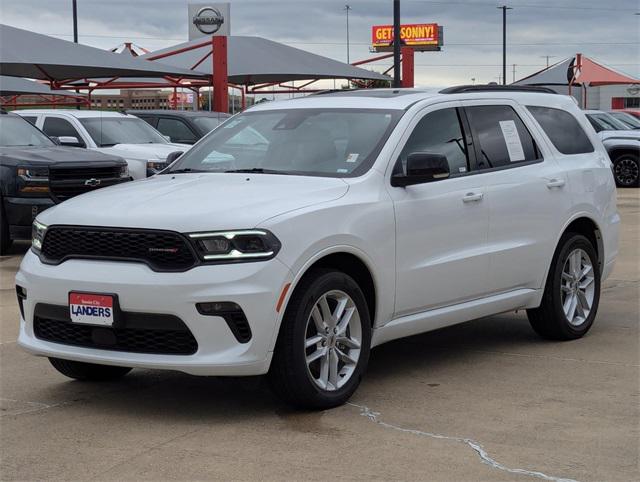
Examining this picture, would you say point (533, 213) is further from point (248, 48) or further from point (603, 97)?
point (603, 97)

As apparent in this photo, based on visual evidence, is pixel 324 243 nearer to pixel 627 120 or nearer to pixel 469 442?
pixel 469 442

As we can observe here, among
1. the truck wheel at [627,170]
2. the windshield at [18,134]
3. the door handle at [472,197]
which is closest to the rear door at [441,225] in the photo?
the door handle at [472,197]

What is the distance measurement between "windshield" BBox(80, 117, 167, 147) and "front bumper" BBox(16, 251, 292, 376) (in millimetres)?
11663

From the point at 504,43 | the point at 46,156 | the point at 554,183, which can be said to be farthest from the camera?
the point at 504,43

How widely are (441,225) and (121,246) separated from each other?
195 cm

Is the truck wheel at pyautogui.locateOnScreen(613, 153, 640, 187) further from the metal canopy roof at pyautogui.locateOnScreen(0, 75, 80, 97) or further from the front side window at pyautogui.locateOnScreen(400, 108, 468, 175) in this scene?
the front side window at pyautogui.locateOnScreen(400, 108, 468, 175)

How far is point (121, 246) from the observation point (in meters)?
5.59

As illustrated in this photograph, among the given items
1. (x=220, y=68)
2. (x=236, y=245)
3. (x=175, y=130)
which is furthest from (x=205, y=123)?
(x=236, y=245)

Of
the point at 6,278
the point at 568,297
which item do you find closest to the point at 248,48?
the point at 6,278

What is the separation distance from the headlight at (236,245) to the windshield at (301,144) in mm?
986

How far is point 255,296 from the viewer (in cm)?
536

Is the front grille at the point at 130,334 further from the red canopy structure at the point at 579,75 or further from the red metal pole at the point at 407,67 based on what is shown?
the red canopy structure at the point at 579,75

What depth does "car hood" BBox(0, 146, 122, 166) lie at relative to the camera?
12883 mm

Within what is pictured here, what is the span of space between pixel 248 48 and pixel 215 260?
2434cm
